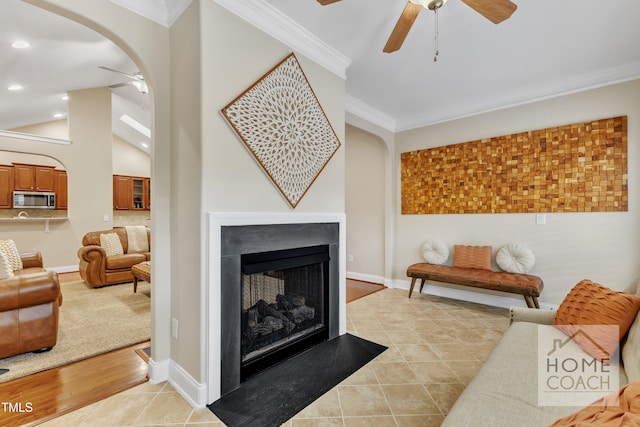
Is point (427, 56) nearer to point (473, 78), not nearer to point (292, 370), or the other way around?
point (473, 78)

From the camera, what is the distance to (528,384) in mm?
1234

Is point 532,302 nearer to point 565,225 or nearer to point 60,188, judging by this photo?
point 565,225

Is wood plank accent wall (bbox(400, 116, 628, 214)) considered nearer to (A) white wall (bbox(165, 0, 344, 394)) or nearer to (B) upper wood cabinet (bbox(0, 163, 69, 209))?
(A) white wall (bbox(165, 0, 344, 394))

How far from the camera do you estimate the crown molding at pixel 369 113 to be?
147 inches

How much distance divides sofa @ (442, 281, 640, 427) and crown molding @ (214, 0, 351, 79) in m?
2.56

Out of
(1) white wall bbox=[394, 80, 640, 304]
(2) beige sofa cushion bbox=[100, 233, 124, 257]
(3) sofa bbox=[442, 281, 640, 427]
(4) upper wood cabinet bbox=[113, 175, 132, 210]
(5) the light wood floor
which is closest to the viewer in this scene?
(3) sofa bbox=[442, 281, 640, 427]

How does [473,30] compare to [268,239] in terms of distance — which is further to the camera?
[473,30]

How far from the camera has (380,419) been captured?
1.62 m

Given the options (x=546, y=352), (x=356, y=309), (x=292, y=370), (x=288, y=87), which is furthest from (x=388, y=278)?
(x=288, y=87)

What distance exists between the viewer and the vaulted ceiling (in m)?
2.11

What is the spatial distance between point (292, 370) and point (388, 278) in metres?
2.84

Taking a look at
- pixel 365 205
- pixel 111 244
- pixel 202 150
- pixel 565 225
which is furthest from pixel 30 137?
pixel 565 225

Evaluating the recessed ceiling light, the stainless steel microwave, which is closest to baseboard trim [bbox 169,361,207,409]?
the recessed ceiling light

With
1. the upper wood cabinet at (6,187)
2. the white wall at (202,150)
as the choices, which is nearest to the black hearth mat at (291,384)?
the white wall at (202,150)
